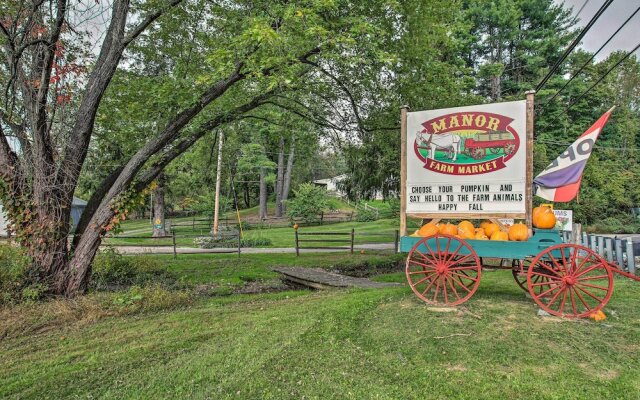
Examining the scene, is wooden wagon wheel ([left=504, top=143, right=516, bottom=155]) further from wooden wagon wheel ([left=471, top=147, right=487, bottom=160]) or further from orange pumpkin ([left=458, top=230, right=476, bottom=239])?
orange pumpkin ([left=458, top=230, right=476, bottom=239])

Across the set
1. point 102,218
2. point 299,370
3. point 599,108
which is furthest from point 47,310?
point 599,108

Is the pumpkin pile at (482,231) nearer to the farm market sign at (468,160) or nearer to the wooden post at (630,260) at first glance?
the farm market sign at (468,160)

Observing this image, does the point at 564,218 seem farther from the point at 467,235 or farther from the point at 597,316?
the point at 467,235

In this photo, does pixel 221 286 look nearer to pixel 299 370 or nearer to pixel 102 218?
pixel 102 218

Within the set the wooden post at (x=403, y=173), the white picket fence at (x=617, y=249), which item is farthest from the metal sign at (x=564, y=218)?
the wooden post at (x=403, y=173)

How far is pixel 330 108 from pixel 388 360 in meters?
7.77

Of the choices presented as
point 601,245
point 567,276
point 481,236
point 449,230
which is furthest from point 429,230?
point 601,245

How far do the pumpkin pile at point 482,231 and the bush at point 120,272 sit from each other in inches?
249

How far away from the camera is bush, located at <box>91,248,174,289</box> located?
27.1 ft

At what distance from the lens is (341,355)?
413 centimetres

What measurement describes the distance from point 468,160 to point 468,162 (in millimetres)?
30

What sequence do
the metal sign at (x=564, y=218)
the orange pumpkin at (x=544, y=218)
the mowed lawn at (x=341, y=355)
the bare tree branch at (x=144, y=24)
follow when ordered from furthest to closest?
the metal sign at (x=564, y=218) < the bare tree branch at (x=144, y=24) < the orange pumpkin at (x=544, y=218) < the mowed lawn at (x=341, y=355)

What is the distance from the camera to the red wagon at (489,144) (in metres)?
5.68

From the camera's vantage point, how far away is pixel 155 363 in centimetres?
409
